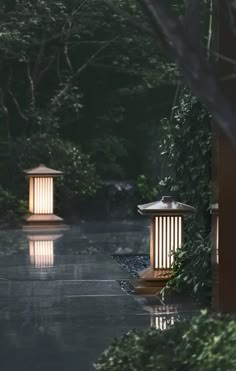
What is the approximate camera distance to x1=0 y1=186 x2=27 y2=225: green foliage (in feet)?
66.3

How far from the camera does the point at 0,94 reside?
75.6 feet

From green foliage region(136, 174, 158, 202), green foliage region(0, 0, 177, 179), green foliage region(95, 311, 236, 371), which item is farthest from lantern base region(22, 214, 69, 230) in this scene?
green foliage region(95, 311, 236, 371)

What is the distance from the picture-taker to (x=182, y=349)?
5676 mm

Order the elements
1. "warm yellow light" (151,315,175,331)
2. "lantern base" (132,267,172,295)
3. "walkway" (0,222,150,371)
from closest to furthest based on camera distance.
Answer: "walkway" (0,222,150,371), "warm yellow light" (151,315,175,331), "lantern base" (132,267,172,295)

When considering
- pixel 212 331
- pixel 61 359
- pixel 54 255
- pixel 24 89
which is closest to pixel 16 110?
pixel 24 89

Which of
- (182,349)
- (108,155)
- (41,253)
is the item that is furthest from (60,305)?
(108,155)

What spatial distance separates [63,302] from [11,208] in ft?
32.5

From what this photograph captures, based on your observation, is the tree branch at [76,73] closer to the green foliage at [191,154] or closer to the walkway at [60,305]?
the walkway at [60,305]

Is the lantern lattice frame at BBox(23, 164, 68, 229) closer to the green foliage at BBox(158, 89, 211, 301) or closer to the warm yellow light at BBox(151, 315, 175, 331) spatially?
the green foliage at BBox(158, 89, 211, 301)

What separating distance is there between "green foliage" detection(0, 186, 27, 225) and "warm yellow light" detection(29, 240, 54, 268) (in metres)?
3.84

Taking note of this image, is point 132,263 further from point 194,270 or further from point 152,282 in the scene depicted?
point 194,270

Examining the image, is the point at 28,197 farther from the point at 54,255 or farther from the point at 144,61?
the point at 54,255

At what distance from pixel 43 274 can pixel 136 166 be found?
453 inches

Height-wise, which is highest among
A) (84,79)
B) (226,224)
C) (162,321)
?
(84,79)
